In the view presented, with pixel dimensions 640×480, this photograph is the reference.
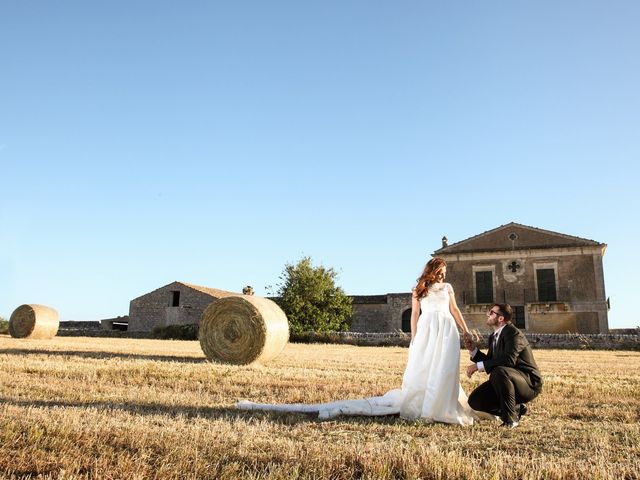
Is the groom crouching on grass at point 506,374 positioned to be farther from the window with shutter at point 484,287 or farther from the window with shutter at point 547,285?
the window with shutter at point 484,287

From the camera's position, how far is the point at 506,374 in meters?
5.69

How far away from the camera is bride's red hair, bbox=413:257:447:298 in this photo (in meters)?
6.25

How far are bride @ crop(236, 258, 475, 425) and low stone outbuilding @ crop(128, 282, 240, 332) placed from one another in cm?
3530

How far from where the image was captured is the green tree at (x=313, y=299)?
37.6 metres

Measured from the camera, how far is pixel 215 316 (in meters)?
14.2

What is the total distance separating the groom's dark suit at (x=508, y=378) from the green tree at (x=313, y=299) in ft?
102

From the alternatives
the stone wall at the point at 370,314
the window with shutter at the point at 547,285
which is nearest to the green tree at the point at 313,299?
the stone wall at the point at 370,314

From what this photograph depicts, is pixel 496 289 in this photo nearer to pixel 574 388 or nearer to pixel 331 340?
pixel 331 340

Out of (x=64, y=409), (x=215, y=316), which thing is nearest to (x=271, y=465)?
(x=64, y=409)

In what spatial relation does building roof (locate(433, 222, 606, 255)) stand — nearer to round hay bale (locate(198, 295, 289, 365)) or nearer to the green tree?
the green tree

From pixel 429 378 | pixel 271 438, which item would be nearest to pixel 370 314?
pixel 429 378

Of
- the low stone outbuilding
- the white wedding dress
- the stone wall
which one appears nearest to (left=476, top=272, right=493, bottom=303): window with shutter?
the stone wall

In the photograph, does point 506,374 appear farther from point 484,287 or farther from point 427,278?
point 484,287

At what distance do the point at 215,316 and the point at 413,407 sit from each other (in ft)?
30.0
